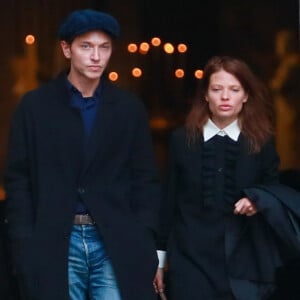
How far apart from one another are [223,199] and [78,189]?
812 millimetres

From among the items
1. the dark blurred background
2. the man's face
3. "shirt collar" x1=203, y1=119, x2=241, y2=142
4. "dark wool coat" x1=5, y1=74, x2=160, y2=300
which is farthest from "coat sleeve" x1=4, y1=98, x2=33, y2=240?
the dark blurred background

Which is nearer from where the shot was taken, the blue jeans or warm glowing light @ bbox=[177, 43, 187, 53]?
the blue jeans

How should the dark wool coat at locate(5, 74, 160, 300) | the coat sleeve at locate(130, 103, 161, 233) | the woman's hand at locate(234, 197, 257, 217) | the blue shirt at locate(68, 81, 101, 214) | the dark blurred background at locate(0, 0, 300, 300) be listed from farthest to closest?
the dark blurred background at locate(0, 0, 300, 300)
the woman's hand at locate(234, 197, 257, 217)
the coat sleeve at locate(130, 103, 161, 233)
the blue shirt at locate(68, 81, 101, 214)
the dark wool coat at locate(5, 74, 160, 300)

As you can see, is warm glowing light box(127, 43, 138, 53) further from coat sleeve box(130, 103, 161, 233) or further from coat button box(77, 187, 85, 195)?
coat button box(77, 187, 85, 195)

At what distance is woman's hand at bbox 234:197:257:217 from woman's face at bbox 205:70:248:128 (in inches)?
16.4

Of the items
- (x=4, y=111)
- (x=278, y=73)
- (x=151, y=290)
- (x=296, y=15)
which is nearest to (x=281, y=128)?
(x=278, y=73)

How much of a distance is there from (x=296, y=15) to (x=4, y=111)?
223 centimetres

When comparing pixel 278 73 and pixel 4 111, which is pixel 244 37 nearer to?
pixel 278 73

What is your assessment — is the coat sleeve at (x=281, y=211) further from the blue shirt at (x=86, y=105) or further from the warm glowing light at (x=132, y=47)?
the warm glowing light at (x=132, y=47)

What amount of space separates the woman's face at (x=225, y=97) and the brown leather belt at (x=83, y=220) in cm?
90

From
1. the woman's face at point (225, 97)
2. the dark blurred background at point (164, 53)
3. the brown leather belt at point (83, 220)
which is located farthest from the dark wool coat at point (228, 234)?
the dark blurred background at point (164, 53)

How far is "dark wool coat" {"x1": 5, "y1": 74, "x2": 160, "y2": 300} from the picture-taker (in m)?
4.30

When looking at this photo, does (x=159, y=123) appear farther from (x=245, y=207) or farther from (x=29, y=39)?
(x=245, y=207)

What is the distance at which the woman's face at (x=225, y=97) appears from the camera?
4809 millimetres
